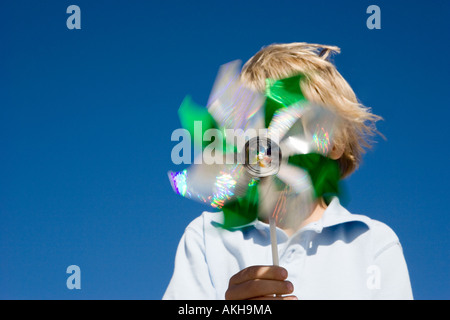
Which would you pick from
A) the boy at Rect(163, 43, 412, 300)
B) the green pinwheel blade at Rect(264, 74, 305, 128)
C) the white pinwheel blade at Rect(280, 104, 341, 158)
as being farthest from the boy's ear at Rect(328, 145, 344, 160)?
the green pinwheel blade at Rect(264, 74, 305, 128)

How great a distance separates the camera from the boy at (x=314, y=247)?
152 centimetres

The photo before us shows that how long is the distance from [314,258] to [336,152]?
314 millimetres

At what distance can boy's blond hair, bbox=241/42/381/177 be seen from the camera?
5.06 feet

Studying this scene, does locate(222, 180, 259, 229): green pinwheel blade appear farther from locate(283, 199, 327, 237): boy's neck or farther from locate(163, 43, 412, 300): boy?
locate(283, 199, 327, 237): boy's neck

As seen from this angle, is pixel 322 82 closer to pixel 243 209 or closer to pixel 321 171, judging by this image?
pixel 321 171

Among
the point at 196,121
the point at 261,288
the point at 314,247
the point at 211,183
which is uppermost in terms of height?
the point at 196,121

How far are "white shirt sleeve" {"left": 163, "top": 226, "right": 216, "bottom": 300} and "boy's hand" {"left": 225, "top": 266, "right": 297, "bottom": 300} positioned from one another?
0.24 m

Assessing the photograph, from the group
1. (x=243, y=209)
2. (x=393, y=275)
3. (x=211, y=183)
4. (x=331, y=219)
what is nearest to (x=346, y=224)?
(x=331, y=219)

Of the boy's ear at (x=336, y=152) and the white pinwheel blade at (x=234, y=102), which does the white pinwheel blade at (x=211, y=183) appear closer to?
the white pinwheel blade at (x=234, y=102)

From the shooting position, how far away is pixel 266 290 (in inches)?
51.5

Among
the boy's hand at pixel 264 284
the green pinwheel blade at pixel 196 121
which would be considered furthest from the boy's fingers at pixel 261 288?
the green pinwheel blade at pixel 196 121

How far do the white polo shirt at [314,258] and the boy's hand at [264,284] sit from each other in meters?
0.21

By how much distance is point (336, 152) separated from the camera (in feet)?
5.25
